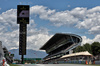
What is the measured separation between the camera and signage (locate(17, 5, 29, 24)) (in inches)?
4459

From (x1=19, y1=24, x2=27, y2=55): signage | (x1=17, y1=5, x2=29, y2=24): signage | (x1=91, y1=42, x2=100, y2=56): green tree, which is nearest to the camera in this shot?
(x1=91, y1=42, x2=100, y2=56): green tree

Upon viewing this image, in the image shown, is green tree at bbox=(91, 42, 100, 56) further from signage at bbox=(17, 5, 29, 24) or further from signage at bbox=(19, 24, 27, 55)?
signage at bbox=(17, 5, 29, 24)

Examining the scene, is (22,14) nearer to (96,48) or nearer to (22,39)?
(22,39)

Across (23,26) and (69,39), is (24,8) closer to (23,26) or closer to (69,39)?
(23,26)

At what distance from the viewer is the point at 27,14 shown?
380ft

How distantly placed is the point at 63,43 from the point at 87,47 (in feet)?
77.5

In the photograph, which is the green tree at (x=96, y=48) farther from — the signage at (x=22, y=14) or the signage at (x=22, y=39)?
the signage at (x=22, y=14)

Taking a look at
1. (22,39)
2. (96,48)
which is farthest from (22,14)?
(96,48)

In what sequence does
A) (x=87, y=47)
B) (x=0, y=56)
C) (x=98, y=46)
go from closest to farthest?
1. (x=0, y=56)
2. (x=98, y=46)
3. (x=87, y=47)

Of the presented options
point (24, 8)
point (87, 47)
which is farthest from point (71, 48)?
point (24, 8)

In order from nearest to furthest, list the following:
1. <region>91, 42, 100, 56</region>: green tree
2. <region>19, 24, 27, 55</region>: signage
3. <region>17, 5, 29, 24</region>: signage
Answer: <region>91, 42, 100, 56</region>: green tree → <region>17, 5, 29, 24</region>: signage → <region>19, 24, 27, 55</region>: signage

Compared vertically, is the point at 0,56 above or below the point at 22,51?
below

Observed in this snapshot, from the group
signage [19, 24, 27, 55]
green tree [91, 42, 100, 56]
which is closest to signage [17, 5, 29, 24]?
signage [19, 24, 27, 55]

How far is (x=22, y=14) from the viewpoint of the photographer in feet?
370
